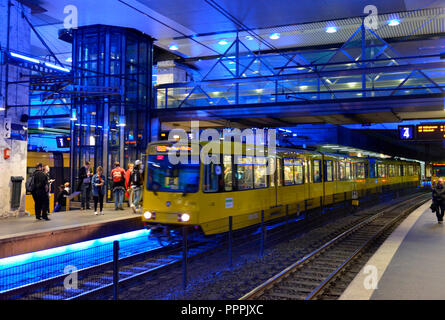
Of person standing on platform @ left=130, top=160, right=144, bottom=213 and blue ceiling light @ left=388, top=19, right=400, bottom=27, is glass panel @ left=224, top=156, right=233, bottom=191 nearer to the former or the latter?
person standing on platform @ left=130, top=160, right=144, bottom=213

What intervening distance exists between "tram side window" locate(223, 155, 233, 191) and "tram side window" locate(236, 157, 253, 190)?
1.29 feet

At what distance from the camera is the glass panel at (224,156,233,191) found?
38.8 feet

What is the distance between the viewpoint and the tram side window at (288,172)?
51.2ft

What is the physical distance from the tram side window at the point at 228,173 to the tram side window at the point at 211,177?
0.34 m

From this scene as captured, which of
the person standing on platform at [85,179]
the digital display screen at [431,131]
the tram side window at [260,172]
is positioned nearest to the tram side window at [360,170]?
the digital display screen at [431,131]

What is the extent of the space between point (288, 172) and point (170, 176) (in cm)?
578

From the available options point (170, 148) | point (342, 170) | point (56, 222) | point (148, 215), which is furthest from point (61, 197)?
point (342, 170)

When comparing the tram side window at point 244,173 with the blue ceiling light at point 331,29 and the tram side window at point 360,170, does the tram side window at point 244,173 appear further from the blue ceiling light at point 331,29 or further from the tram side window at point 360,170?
the tram side window at point 360,170

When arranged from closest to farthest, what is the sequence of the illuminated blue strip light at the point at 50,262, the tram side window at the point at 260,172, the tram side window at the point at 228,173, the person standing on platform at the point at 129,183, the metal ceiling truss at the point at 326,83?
the illuminated blue strip light at the point at 50,262
the tram side window at the point at 228,173
the tram side window at the point at 260,172
the person standing on platform at the point at 129,183
the metal ceiling truss at the point at 326,83

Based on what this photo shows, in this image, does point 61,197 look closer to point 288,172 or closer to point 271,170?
point 271,170

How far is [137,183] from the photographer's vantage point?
16.0 meters

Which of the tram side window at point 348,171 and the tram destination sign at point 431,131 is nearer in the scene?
the tram destination sign at point 431,131

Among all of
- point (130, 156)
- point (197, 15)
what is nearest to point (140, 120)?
point (130, 156)
